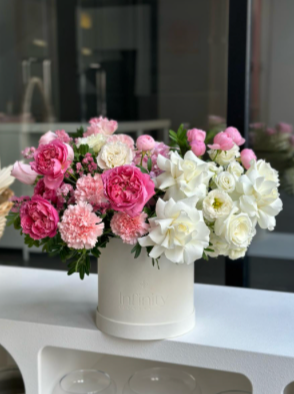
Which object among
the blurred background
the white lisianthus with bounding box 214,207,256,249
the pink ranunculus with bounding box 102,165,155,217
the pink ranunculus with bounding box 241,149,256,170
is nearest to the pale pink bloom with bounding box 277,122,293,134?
the blurred background

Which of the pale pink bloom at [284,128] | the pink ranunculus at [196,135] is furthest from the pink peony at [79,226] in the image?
the pale pink bloom at [284,128]

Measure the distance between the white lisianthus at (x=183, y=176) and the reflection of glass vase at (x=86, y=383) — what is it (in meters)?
0.39

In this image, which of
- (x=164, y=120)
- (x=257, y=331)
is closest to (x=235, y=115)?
(x=164, y=120)

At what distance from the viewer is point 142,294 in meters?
0.87

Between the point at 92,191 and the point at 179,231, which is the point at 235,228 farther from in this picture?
the point at 92,191

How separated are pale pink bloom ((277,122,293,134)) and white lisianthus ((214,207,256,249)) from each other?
39.6 inches

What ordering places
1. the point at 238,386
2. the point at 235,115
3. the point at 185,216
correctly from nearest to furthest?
the point at 185,216 < the point at 238,386 < the point at 235,115

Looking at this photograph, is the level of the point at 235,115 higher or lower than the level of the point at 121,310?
higher

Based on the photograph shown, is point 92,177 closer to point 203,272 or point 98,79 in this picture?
point 203,272

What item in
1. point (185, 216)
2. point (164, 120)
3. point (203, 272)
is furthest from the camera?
point (164, 120)

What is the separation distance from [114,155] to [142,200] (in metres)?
0.10

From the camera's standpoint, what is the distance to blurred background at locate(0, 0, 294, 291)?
5.54ft

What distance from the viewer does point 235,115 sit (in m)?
1.52

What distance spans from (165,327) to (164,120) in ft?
4.27
